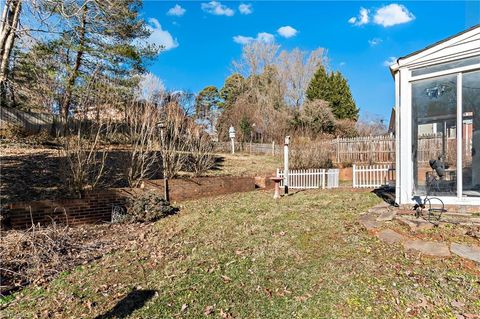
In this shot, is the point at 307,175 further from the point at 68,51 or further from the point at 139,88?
the point at 68,51

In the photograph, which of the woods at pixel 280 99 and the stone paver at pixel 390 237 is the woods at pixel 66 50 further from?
the woods at pixel 280 99

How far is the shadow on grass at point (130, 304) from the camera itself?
3.08 metres

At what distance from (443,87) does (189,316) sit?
5552 mm

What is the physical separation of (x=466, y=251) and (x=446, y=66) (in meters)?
3.15

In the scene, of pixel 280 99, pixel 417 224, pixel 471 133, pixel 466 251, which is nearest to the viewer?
pixel 466 251

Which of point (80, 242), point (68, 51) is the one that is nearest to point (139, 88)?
point (68, 51)

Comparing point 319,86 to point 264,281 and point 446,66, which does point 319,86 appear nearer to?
point 446,66

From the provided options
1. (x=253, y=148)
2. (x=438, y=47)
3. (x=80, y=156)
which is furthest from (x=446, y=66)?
(x=253, y=148)

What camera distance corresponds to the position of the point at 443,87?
5.50 m

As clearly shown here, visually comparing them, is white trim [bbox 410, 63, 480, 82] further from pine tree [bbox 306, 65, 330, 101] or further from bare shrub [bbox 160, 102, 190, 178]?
pine tree [bbox 306, 65, 330, 101]

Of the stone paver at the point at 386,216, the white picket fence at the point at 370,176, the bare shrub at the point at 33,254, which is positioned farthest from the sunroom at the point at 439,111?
the bare shrub at the point at 33,254

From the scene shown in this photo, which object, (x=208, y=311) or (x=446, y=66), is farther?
(x=446, y=66)

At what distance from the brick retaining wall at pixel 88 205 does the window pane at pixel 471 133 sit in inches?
252

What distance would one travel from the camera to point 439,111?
20.3ft
